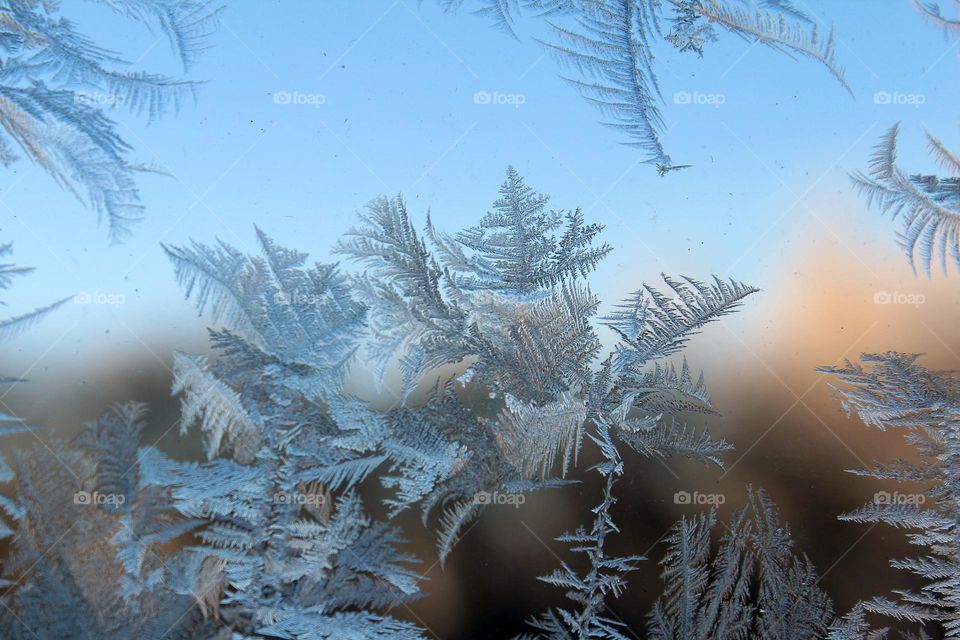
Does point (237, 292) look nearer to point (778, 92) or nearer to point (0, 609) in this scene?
point (0, 609)

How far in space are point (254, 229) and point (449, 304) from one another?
0.41m

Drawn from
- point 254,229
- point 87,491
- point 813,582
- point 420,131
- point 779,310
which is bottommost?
point 813,582

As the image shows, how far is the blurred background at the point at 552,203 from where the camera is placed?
116 cm

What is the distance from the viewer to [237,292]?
98 centimetres

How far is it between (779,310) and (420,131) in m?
0.76

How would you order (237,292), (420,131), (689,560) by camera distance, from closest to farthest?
(237,292), (689,560), (420,131)

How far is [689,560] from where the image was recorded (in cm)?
110

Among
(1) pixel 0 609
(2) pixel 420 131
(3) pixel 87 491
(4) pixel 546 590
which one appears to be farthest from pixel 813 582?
(1) pixel 0 609

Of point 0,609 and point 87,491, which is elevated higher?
point 87,491

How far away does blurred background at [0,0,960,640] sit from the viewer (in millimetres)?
1161

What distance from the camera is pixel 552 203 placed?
119 centimetres

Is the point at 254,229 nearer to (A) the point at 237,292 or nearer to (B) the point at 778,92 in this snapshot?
(A) the point at 237,292

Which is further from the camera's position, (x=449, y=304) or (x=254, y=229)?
(x=254, y=229)

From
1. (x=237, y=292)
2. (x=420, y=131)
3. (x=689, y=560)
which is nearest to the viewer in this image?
(x=237, y=292)
